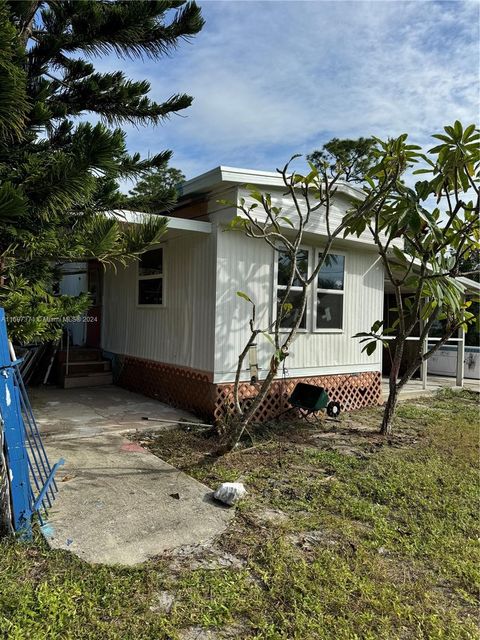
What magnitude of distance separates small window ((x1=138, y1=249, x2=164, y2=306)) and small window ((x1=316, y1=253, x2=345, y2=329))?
2.74 meters

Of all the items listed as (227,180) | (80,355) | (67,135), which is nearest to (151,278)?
(80,355)

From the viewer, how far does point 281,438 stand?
581cm

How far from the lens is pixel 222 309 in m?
6.23

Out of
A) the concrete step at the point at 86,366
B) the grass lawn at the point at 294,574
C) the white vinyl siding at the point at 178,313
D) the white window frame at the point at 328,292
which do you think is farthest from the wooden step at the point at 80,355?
the grass lawn at the point at 294,574

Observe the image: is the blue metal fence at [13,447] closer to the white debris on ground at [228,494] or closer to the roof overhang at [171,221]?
the white debris on ground at [228,494]

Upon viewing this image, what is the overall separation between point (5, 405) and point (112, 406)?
434 cm

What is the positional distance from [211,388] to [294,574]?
11.9 feet

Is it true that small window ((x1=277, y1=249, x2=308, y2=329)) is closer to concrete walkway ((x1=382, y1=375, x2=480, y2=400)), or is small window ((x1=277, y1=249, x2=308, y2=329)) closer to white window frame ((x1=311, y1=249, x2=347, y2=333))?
white window frame ((x1=311, y1=249, x2=347, y2=333))

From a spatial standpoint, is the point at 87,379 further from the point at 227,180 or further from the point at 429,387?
the point at 429,387

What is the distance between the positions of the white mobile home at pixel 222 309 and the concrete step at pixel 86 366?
0.80 feet

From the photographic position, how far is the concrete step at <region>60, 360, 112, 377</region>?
8586 millimetres

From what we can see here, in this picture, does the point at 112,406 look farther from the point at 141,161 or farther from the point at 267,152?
the point at 267,152

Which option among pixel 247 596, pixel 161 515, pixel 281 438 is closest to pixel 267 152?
pixel 281 438

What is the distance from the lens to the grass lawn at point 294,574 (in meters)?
2.25
